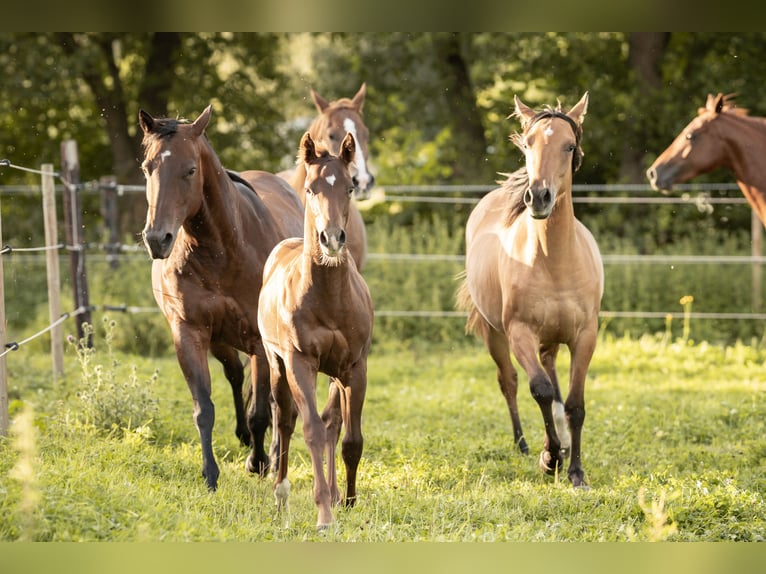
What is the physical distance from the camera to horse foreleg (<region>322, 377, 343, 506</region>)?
186 inches

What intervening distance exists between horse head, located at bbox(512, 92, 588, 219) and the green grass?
153cm

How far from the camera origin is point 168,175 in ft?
15.8

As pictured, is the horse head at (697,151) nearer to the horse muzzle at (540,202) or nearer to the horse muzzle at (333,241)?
the horse muzzle at (540,202)

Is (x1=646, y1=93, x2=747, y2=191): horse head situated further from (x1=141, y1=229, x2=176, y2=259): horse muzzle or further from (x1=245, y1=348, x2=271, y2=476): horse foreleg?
(x1=141, y1=229, x2=176, y2=259): horse muzzle

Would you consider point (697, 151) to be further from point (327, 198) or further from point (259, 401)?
point (327, 198)

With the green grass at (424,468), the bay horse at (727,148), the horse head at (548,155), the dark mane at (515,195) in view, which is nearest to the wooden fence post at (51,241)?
the green grass at (424,468)

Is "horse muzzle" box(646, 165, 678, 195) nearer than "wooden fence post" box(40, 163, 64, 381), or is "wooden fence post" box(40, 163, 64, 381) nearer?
"wooden fence post" box(40, 163, 64, 381)

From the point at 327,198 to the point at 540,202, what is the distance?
4.31ft

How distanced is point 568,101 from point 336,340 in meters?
9.69

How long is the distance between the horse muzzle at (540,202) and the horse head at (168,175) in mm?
1690

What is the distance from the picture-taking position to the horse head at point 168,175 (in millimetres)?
4676

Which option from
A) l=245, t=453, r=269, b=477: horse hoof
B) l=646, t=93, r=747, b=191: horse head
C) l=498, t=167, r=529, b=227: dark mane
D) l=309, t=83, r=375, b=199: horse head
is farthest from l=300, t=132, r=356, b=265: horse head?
l=646, t=93, r=747, b=191: horse head

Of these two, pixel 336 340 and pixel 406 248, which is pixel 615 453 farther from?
pixel 406 248

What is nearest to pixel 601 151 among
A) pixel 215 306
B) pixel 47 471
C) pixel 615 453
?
pixel 615 453
